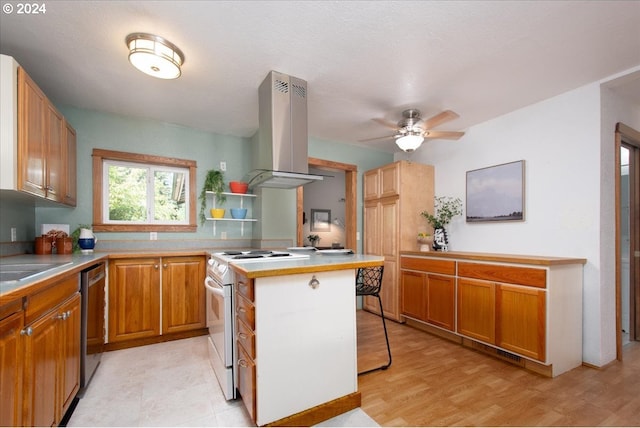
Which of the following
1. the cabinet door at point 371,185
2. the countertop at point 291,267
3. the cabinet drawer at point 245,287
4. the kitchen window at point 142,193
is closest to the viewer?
the countertop at point 291,267

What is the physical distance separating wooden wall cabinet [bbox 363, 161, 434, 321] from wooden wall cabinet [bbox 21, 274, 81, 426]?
10.5 ft

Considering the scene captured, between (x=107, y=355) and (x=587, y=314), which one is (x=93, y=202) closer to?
(x=107, y=355)

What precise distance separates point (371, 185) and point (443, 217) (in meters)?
1.11

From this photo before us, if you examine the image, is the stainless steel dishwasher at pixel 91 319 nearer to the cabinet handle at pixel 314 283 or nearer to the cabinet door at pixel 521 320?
the cabinet handle at pixel 314 283

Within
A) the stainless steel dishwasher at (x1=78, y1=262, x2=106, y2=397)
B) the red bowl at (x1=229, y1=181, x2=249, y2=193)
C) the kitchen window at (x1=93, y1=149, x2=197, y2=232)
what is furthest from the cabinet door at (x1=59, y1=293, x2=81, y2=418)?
the red bowl at (x1=229, y1=181, x2=249, y2=193)

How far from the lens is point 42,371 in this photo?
1.31m

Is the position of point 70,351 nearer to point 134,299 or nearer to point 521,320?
point 134,299

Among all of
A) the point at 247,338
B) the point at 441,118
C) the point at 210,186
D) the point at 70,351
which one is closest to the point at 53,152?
the point at 210,186

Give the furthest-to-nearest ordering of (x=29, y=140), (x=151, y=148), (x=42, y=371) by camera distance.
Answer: (x=151, y=148) → (x=29, y=140) → (x=42, y=371)

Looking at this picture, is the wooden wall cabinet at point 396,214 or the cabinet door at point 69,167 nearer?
the cabinet door at point 69,167

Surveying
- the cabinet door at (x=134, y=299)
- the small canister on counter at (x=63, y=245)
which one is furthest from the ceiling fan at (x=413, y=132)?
the small canister on counter at (x=63, y=245)

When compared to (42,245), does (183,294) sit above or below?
below

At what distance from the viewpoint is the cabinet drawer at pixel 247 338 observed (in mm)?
1602

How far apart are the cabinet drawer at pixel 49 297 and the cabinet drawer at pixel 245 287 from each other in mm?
926
